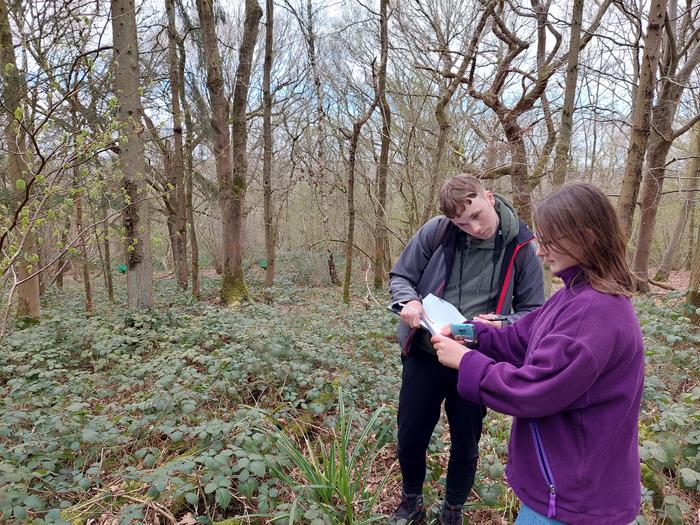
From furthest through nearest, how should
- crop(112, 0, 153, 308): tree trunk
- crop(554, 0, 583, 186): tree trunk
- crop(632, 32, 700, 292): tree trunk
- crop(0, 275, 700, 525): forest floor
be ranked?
1. crop(632, 32, 700, 292): tree trunk
2. crop(112, 0, 153, 308): tree trunk
3. crop(554, 0, 583, 186): tree trunk
4. crop(0, 275, 700, 525): forest floor

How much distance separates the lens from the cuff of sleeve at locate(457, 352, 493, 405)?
1245 millimetres

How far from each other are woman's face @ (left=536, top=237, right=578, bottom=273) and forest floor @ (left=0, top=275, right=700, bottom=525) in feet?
4.72

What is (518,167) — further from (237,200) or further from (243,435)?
(243,435)

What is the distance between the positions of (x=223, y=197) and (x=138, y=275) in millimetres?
2215

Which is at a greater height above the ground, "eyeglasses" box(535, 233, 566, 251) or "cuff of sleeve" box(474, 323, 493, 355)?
"eyeglasses" box(535, 233, 566, 251)

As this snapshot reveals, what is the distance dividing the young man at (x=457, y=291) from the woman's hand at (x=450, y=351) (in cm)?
32

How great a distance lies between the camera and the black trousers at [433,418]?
189 cm

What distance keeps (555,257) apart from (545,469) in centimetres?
65

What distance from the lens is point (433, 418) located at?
1.94 m

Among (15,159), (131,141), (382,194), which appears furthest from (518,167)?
(15,159)

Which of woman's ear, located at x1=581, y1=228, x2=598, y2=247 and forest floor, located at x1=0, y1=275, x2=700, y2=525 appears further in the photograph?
forest floor, located at x1=0, y1=275, x2=700, y2=525

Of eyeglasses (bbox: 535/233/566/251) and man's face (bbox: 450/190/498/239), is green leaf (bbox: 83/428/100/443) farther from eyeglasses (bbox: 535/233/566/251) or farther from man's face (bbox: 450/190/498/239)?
eyeglasses (bbox: 535/233/566/251)

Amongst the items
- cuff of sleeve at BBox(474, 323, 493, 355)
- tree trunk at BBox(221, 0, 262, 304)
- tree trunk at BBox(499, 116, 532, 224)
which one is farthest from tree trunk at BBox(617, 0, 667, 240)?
tree trunk at BBox(221, 0, 262, 304)

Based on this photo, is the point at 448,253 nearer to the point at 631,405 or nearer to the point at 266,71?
the point at 631,405
